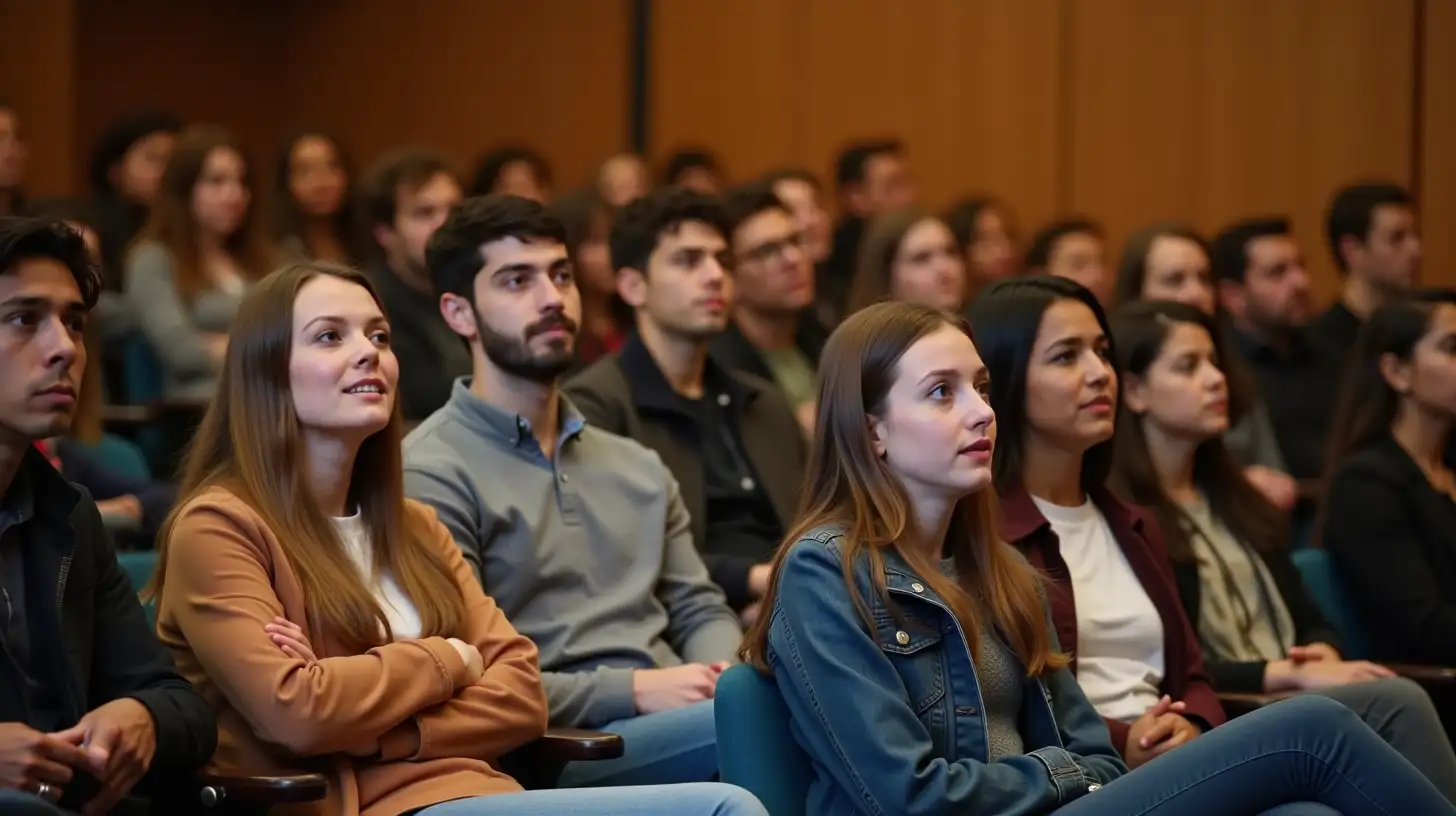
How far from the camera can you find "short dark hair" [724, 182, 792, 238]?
4.28 m

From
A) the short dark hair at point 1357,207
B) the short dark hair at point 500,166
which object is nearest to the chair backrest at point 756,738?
the short dark hair at point 500,166

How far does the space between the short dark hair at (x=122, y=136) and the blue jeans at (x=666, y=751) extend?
11.6 ft

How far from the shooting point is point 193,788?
2.07 m

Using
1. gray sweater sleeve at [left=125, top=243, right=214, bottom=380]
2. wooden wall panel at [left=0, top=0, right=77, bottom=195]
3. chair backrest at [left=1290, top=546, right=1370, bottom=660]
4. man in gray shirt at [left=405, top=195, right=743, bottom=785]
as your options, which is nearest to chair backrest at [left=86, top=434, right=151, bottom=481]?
gray sweater sleeve at [left=125, top=243, right=214, bottom=380]

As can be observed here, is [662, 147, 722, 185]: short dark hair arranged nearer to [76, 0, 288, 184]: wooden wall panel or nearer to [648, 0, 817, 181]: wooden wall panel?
[648, 0, 817, 181]: wooden wall panel

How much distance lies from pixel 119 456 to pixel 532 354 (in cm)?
117

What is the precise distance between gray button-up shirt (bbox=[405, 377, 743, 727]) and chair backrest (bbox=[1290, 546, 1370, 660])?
45.7 inches

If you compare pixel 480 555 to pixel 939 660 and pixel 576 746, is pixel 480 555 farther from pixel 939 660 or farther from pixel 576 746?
pixel 939 660

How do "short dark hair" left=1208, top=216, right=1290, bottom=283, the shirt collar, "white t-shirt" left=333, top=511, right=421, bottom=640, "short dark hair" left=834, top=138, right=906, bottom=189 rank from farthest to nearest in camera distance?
"short dark hair" left=834, top=138, right=906, bottom=189, "short dark hair" left=1208, top=216, right=1290, bottom=283, the shirt collar, "white t-shirt" left=333, top=511, right=421, bottom=640

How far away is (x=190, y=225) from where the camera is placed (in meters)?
4.71

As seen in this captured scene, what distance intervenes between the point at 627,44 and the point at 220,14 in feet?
6.33

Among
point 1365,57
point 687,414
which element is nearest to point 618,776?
point 687,414

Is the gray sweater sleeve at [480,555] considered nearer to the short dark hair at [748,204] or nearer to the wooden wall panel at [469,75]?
the short dark hair at [748,204]

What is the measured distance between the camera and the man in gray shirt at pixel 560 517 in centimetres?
263
